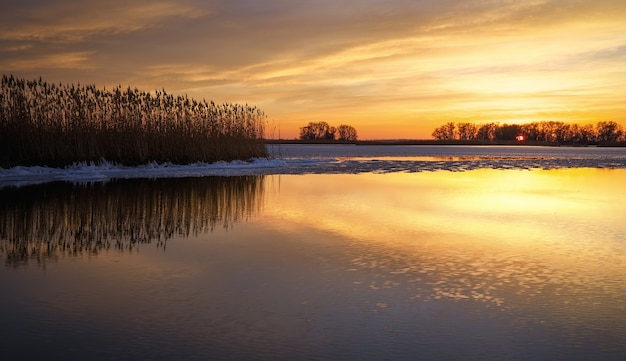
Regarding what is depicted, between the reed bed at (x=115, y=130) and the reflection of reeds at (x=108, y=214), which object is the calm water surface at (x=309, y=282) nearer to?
the reflection of reeds at (x=108, y=214)

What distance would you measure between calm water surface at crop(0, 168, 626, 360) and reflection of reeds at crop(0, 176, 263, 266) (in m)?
0.05

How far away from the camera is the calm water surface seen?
3.09 meters

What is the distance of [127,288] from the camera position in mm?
4180

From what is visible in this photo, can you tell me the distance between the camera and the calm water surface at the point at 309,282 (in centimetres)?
309

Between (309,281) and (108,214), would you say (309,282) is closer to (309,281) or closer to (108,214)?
(309,281)

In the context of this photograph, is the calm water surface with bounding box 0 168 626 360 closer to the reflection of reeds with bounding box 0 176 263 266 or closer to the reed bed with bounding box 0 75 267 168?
the reflection of reeds with bounding box 0 176 263 266

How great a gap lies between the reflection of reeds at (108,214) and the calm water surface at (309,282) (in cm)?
5

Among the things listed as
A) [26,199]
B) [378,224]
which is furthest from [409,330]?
[26,199]

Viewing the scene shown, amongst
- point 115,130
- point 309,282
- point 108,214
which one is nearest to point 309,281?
point 309,282

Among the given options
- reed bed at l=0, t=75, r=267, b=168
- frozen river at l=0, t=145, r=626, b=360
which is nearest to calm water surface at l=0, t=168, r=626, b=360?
frozen river at l=0, t=145, r=626, b=360

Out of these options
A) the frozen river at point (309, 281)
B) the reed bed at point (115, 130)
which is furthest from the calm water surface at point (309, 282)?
the reed bed at point (115, 130)

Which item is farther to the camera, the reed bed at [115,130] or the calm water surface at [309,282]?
the reed bed at [115,130]

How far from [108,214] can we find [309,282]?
4593 mm

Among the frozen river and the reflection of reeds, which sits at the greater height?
the reflection of reeds
